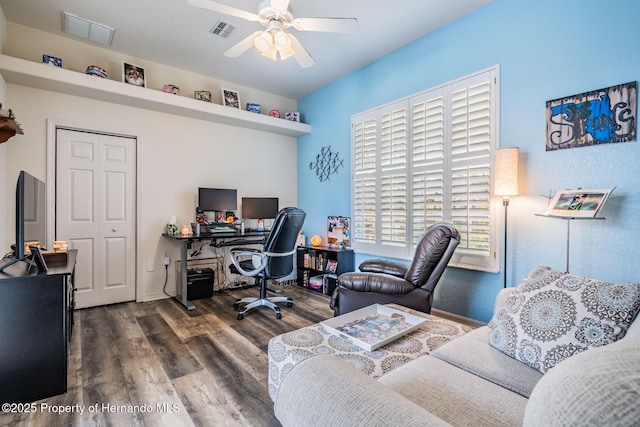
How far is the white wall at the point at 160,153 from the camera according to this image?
3086 mm

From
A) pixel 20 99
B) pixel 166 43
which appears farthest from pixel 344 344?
pixel 20 99

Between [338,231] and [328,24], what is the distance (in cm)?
267

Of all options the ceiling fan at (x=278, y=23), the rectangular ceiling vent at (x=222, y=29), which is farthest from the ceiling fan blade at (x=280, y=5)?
the rectangular ceiling vent at (x=222, y=29)

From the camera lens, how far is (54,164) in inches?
127

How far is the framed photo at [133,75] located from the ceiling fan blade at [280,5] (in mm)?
2261

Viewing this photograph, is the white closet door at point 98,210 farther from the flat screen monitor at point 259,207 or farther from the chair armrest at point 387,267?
the chair armrest at point 387,267

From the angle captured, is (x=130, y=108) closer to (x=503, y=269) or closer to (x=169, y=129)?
(x=169, y=129)

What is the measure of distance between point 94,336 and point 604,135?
4.35 m

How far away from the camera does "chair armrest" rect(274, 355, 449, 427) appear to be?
0.62m

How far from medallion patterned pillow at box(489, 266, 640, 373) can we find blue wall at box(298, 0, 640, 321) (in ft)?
4.13

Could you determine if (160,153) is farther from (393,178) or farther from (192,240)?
(393,178)

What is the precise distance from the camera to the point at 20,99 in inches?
120

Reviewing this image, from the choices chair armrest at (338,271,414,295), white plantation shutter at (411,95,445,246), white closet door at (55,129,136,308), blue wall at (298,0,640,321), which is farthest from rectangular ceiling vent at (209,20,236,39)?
chair armrest at (338,271,414,295)

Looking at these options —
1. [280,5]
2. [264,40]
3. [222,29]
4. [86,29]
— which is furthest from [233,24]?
[86,29]
